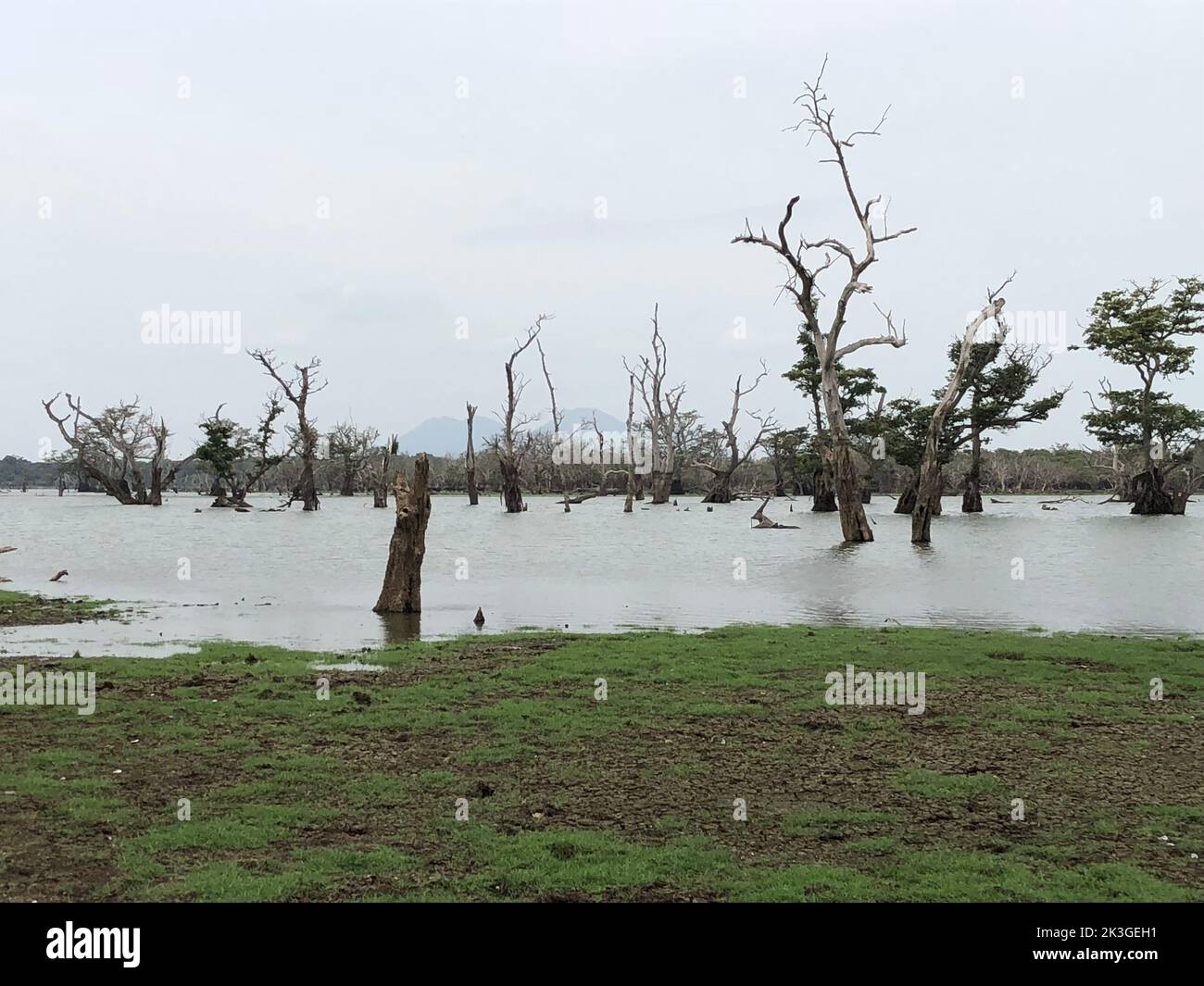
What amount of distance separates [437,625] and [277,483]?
149117 mm

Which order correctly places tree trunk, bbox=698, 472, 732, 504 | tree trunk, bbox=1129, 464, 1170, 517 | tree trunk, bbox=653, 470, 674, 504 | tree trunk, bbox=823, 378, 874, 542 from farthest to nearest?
tree trunk, bbox=698, 472, 732, 504, tree trunk, bbox=653, 470, 674, 504, tree trunk, bbox=1129, 464, 1170, 517, tree trunk, bbox=823, 378, 874, 542

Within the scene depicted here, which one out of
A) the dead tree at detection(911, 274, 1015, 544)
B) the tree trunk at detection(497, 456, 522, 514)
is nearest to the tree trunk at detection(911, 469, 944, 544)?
the dead tree at detection(911, 274, 1015, 544)

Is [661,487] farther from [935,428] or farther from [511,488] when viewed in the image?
[935,428]

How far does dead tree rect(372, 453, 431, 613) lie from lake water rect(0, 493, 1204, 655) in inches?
31.0

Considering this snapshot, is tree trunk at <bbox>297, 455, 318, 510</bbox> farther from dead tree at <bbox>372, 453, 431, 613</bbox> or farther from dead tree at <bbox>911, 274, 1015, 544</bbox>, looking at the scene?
dead tree at <bbox>372, 453, 431, 613</bbox>

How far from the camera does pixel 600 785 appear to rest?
798 cm

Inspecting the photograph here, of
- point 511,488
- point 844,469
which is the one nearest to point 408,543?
point 844,469

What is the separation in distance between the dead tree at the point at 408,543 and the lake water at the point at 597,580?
Answer: 79cm

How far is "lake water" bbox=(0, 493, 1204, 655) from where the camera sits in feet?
59.8

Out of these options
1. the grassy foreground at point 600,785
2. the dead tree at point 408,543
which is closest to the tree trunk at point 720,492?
the dead tree at point 408,543

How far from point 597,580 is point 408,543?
937 centimetres

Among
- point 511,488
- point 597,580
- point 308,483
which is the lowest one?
point 597,580

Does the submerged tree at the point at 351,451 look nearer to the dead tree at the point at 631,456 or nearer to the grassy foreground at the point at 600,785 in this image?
the dead tree at the point at 631,456

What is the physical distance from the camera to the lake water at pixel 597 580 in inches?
718
